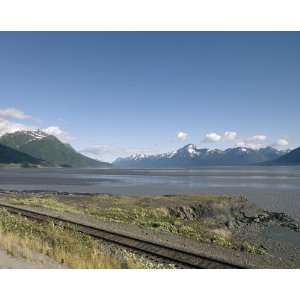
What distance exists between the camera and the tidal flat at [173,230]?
1650cm

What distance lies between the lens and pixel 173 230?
1220 inches
